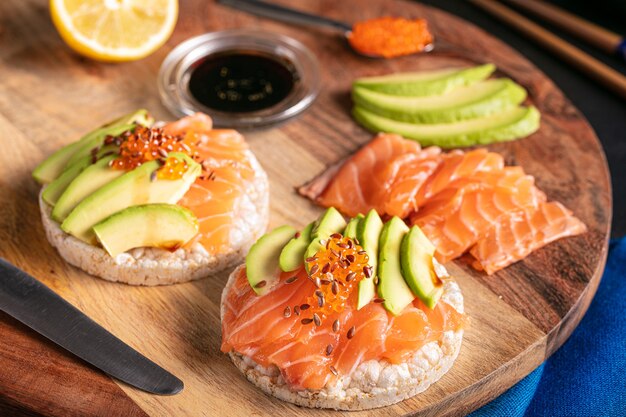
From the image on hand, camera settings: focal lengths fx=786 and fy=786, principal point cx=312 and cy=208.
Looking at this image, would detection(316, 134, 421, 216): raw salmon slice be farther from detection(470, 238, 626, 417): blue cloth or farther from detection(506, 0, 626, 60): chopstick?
detection(506, 0, 626, 60): chopstick

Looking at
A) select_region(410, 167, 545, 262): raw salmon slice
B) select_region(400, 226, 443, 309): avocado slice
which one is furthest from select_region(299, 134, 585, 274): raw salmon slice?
select_region(400, 226, 443, 309): avocado slice

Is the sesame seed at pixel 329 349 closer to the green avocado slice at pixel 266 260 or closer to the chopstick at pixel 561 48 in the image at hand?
the green avocado slice at pixel 266 260

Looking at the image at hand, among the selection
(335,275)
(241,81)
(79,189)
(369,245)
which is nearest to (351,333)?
(335,275)

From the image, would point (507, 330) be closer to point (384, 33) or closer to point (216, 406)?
point (216, 406)

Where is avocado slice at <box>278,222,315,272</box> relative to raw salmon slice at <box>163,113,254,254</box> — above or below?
above

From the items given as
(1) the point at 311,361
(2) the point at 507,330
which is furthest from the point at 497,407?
(1) the point at 311,361

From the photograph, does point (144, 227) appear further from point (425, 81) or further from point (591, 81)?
point (591, 81)
